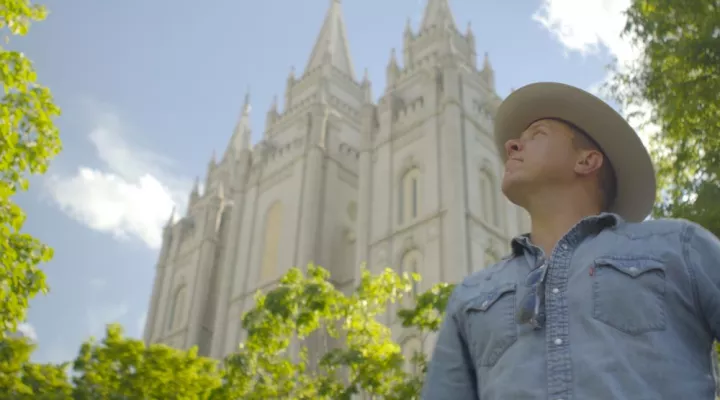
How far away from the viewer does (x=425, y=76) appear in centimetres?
2866

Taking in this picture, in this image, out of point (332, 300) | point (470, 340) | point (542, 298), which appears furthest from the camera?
point (332, 300)

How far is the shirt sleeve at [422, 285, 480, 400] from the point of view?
6.68 ft

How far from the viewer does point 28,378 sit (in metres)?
12.3

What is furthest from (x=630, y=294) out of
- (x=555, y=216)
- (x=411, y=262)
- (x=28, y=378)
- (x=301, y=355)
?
(x=411, y=262)

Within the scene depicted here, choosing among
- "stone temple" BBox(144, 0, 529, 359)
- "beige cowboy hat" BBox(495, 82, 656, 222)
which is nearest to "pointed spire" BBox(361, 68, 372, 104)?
"stone temple" BBox(144, 0, 529, 359)

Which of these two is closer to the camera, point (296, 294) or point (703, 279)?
point (703, 279)

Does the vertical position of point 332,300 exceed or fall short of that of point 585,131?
it exceeds it

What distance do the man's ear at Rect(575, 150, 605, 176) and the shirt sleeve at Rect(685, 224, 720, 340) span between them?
401mm

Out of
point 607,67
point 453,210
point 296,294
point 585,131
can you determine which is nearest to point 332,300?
point 296,294

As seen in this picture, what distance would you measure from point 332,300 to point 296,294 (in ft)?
1.80

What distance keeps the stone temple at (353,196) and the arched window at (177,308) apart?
0.22 feet

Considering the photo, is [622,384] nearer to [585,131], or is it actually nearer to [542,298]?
[542,298]

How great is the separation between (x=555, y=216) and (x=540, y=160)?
0.17 meters

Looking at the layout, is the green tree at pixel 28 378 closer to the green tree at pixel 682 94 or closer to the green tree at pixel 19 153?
the green tree at pixel 19 153
